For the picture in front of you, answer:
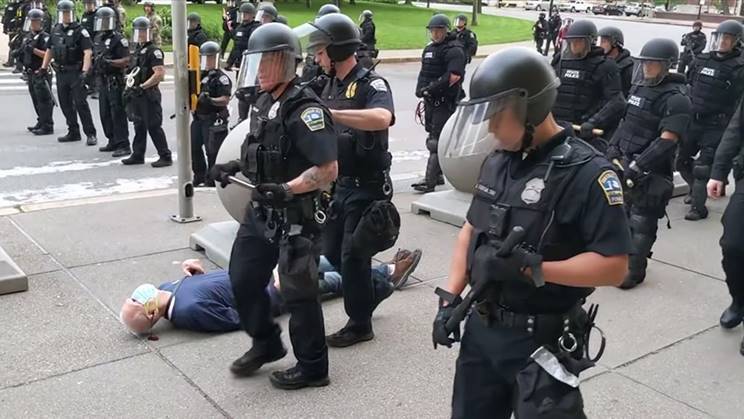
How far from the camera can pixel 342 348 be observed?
4625 mm

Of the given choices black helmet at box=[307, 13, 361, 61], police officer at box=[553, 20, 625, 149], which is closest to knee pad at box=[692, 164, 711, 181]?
police officer at box=[553, 20, 625, 149]

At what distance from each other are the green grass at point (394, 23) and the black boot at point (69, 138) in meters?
13.9

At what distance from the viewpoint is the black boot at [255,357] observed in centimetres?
415

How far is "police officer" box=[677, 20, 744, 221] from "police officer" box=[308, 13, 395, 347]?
16.2ft

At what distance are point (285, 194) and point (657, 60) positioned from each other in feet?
12.3

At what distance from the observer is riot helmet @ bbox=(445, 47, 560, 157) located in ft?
7.98

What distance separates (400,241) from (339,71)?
277 centimetres

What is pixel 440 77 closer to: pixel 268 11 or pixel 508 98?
pixel 268 11

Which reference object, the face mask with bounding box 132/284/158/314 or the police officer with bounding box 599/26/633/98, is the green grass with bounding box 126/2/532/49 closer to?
the police officer with bounding box 599/26/633/98

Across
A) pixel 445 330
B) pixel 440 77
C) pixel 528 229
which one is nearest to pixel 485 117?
pixel 528 229

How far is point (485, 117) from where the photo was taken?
7.98 feet

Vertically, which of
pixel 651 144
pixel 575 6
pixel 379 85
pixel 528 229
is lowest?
pixel 651 144

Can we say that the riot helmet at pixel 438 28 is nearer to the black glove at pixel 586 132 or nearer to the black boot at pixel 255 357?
the black glove at pixel 586 132

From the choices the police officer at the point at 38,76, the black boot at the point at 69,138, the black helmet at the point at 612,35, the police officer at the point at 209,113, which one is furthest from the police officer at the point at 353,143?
the police officer at the point at 38,76
